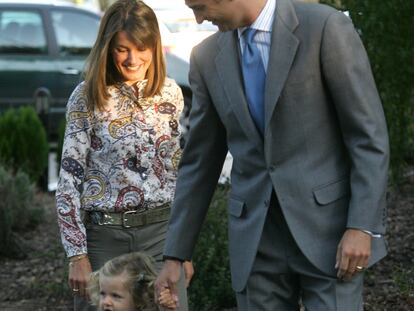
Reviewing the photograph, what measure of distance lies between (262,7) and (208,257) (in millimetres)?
2977

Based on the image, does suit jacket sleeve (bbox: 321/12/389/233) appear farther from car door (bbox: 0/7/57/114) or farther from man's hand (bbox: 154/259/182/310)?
car door (bbox: 0/7/57/114)

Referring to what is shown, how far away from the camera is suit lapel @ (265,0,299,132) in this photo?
13.1 ft

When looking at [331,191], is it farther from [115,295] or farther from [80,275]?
[80,275]

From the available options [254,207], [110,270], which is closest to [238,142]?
[254,207]

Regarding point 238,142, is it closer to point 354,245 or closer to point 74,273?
point 354,245

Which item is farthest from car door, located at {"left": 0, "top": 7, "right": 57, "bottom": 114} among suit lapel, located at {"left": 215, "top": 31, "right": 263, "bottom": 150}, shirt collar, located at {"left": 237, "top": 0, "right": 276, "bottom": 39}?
shirt collar, located at {"left": 237, "top": 0, "right": 276, "bottom": 39}

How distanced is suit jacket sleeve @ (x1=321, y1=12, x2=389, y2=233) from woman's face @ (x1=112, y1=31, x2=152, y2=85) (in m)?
Answer: 1.32

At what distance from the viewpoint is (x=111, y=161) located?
16.7ft

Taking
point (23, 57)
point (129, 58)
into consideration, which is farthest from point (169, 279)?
point (23, 57)

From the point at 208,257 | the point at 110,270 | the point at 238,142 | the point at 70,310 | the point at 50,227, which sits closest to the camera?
the point at 238,142

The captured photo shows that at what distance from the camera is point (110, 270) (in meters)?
4.89

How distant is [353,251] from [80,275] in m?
1.54

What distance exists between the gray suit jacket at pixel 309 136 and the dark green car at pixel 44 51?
10.9 meters

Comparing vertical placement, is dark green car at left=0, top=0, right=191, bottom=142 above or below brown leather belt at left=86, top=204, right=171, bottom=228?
below
